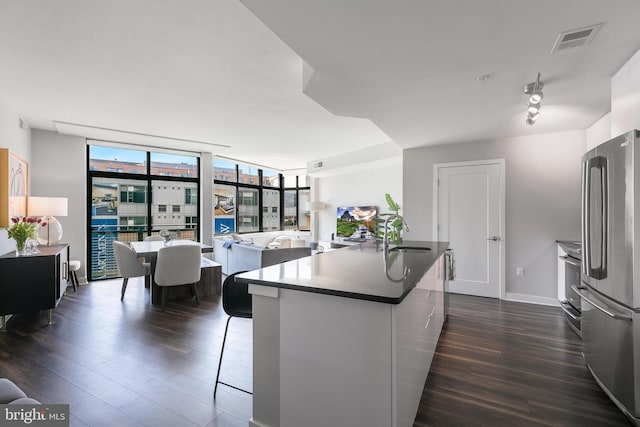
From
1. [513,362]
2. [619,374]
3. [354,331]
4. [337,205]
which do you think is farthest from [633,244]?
[337,205]

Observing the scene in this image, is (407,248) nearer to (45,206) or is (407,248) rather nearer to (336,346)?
(336,346)

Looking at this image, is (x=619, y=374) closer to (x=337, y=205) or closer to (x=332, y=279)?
(x=332, y=279)

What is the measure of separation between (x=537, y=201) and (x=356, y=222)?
3.98m

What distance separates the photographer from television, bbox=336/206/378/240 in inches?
284

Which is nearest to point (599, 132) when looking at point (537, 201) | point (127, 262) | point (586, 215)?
point (537, 201)

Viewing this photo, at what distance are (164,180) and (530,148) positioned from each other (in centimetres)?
648

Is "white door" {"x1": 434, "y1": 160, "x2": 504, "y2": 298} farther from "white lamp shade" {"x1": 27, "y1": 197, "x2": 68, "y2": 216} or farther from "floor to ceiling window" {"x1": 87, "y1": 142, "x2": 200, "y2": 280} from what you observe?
"white lamp shade" {"x1": 27, "y1": 197, "x2": 68, "y2": 216}

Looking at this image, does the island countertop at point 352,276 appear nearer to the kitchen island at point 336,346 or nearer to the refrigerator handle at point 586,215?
the kitchen island at point 336,346

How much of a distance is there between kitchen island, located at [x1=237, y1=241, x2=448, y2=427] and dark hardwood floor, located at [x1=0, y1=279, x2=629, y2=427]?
43cm

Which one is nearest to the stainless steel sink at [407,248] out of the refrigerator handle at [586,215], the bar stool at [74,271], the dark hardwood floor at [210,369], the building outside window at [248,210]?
the dark hardwood floor at [210,369]

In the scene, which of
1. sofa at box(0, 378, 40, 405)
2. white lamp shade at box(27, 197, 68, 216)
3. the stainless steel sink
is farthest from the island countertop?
white lamp shade at box(27, 197, 68, 216)

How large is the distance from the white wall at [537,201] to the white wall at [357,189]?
2.22 metres

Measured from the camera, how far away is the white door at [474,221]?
4.39 m

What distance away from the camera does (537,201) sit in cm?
417
